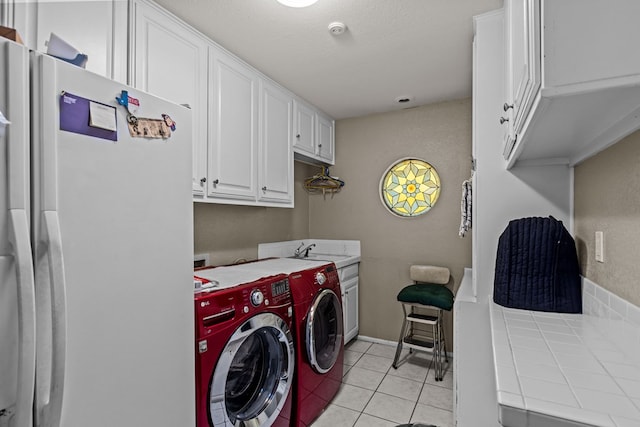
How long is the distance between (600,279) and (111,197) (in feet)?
5.47

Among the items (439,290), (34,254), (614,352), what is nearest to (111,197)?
(34,254)

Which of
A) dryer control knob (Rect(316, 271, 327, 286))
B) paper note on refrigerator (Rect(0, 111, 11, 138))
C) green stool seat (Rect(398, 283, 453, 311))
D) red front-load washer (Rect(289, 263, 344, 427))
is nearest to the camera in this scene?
paper note on refrigerator (Rect(0, 111, 11, 138))

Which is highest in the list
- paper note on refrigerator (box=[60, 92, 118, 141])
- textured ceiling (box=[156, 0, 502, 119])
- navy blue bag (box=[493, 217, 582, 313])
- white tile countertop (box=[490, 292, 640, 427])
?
textured ceiling (box=[156, 0, 502, 119])

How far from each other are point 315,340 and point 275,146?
4.85 feet

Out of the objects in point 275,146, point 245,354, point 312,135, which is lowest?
point 245,354

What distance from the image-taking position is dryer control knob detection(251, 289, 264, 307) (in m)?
1.65

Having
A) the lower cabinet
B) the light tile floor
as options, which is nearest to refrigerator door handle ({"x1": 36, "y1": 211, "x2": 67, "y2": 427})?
the light tile floor

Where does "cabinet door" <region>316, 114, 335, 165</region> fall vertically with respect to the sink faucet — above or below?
above

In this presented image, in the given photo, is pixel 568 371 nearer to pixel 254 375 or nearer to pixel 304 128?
pixel 254 375

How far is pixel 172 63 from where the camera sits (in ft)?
5.81

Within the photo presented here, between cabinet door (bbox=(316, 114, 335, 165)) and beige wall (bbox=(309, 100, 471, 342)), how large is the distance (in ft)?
0.30

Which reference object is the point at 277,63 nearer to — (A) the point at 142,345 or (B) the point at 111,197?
(B) the point at 111,197

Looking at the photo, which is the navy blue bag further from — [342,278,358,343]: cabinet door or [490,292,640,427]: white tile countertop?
[342,278,358,343]: cabinet door

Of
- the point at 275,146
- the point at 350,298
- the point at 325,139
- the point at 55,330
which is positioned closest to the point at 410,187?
the point at 325,139
